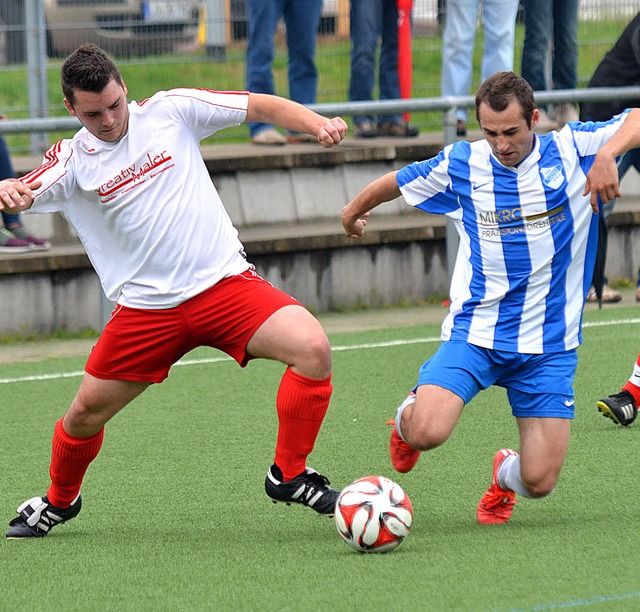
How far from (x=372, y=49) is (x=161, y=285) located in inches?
208

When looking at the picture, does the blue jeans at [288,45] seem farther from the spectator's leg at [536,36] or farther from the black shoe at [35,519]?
the black shoe at [35,519]

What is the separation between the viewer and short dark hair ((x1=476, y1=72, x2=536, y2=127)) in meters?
4.68

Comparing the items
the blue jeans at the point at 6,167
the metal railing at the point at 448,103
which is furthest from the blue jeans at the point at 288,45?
the blue jeans at the point at 6,167

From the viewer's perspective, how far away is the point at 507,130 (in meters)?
4.74

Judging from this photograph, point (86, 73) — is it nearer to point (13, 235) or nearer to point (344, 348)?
point (344, 348)

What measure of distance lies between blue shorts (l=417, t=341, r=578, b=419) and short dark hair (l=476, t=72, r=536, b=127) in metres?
0.85

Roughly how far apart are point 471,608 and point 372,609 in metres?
0.29

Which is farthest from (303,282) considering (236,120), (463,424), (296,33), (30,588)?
(30,588)

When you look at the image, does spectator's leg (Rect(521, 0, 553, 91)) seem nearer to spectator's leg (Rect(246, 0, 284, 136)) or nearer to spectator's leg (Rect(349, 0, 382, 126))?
spectator's leg (Rect(349, 0, 382, 126))

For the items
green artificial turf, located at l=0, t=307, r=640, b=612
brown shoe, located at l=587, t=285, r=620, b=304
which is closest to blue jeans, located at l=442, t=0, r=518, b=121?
brown shoe, located at l=587, t=285, r=620, b=304

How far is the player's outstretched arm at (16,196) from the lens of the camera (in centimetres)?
459

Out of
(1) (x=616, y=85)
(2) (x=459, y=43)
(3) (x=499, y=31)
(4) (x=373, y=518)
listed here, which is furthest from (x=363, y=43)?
(4) (x=373, y=518)

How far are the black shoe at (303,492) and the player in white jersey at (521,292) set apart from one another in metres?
0.37

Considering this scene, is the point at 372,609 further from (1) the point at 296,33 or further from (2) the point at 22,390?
(1) the point at 296,33
